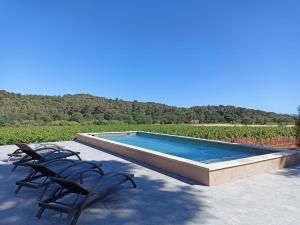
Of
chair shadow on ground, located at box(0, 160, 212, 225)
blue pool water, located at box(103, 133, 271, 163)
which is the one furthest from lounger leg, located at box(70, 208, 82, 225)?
blue pool water, located at box(103, 133, 271, 163)

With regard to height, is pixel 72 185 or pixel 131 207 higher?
pixel 72 185

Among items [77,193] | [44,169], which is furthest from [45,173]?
[77,193]

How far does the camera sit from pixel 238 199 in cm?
460

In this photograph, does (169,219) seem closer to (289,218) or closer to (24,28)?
(289,218)

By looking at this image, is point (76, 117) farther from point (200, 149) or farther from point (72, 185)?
point (72, 185)

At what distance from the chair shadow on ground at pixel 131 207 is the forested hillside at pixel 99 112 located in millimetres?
30098

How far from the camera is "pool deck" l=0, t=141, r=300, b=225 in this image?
3.75 meters

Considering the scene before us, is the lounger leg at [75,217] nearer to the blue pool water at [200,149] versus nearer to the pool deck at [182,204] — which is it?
the pool deck at [182,204]

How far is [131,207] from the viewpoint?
429 centimetres

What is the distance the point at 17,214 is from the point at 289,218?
4.10 m

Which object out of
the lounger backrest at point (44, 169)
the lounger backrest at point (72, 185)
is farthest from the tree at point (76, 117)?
the lounger backrest at point (72, 185)

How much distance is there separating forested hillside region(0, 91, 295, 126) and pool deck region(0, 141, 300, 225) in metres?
30.2

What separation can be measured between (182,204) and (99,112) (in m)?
42.2

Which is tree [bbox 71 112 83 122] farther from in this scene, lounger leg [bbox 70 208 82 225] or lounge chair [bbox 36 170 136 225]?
lounger leg [bbox 70 208 82 225]
